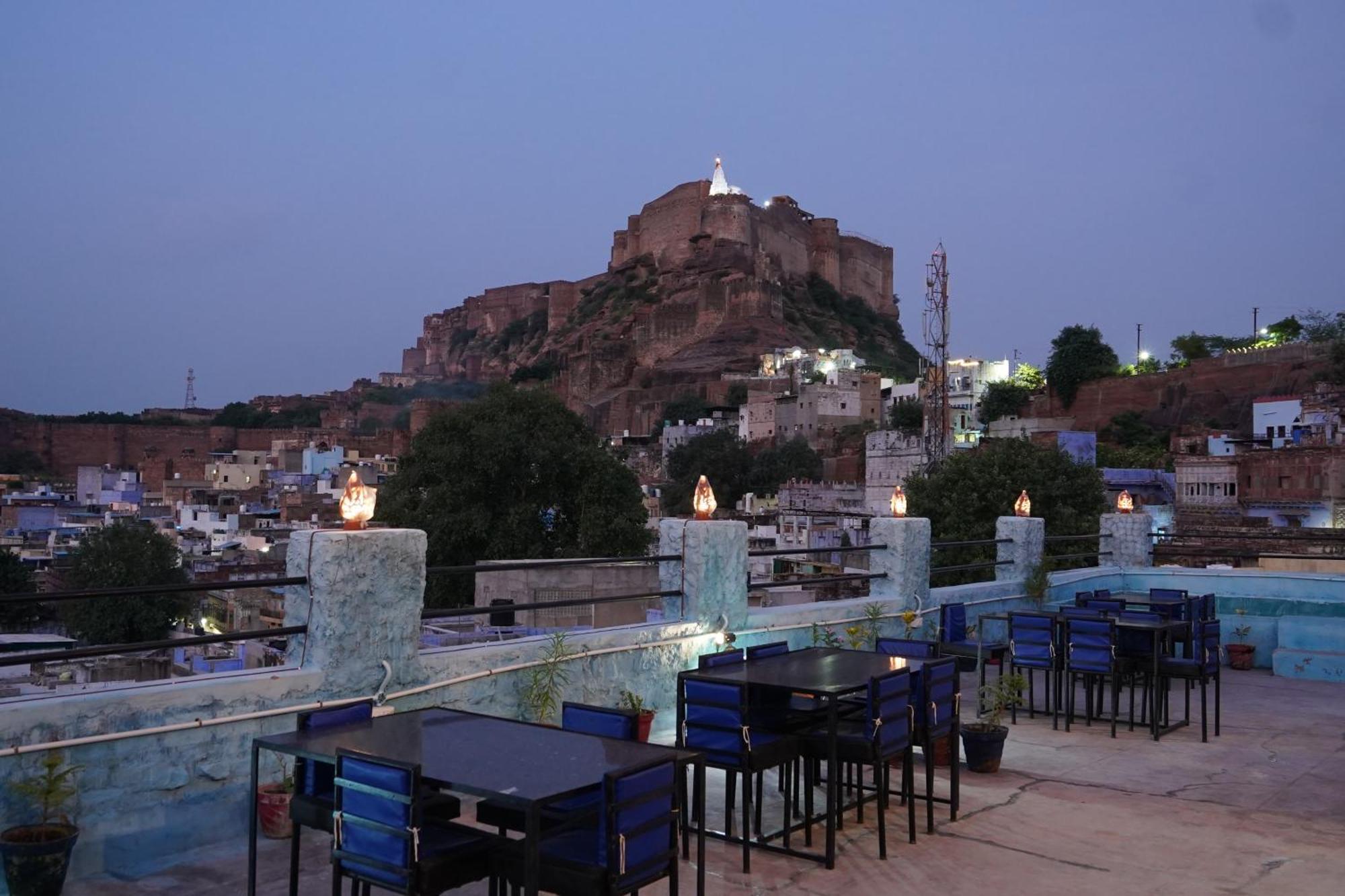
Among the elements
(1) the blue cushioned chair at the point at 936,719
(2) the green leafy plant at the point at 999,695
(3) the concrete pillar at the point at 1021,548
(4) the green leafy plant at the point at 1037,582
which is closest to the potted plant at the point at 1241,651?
(4) the green leafy plant at the point at 1037,582

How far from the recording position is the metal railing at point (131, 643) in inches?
136

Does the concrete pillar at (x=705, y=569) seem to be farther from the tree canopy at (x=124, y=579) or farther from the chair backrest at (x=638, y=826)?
the tree canopy at (x=124, y=579)

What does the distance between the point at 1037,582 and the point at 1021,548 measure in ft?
1.09

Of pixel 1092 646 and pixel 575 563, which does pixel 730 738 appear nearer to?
pixel 575 563

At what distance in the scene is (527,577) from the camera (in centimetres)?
1516

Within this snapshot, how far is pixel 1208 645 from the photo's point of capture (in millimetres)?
6777

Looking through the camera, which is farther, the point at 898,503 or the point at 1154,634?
the point at 898,503

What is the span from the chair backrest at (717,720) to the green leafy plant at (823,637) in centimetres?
285

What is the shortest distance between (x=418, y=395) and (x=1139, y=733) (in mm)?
120464

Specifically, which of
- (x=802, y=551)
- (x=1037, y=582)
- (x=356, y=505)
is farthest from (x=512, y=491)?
(x=356, y=505)

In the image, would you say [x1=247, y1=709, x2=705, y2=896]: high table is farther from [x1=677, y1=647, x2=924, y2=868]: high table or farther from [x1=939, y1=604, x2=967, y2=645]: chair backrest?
[x1=939, y1=604, x2=967, y2=645]: chair backrest

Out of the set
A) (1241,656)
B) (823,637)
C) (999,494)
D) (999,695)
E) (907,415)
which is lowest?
(1241,656)

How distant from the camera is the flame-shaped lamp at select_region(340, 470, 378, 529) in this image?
15.0ft

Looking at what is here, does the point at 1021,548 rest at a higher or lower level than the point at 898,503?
lower
